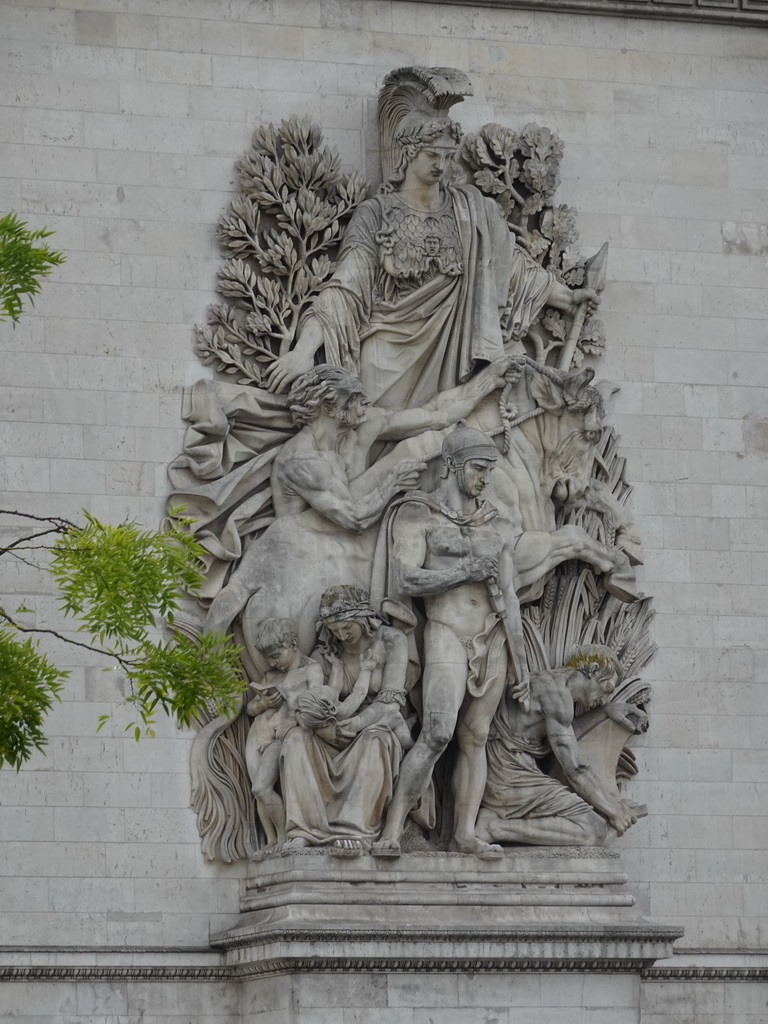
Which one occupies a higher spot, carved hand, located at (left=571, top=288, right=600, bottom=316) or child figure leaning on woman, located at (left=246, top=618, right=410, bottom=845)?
carved hand, located at (left=571, top=288, right=600, bottom=316)

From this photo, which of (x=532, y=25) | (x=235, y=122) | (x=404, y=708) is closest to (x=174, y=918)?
(x=404, y=708)

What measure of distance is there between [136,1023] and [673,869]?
3609 mm

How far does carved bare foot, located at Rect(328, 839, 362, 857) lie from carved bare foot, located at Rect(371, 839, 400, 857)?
0.11m

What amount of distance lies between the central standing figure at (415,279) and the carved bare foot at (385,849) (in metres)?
2.85

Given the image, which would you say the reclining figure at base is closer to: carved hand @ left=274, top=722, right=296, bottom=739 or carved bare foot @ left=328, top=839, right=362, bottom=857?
carved bare foot @ left=328, top=839, right=362, bottom=857

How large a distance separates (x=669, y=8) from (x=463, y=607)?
15.2 ft

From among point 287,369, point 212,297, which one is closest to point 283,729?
point 287,369

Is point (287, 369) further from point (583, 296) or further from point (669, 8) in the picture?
point (669, 8)

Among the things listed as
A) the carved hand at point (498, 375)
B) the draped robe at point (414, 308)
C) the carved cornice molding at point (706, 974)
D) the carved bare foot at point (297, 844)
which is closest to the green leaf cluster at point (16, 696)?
the carved bare foot at point (297, 844)

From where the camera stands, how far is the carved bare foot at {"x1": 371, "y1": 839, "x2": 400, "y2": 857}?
589 inches

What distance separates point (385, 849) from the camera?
1498 cm

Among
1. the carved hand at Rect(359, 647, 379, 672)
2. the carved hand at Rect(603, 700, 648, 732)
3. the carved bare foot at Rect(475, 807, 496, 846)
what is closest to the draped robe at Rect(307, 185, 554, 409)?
the carved hand at Rect(359, 647, 379, 672)

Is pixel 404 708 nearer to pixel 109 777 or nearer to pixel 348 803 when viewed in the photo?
pixel 348 803

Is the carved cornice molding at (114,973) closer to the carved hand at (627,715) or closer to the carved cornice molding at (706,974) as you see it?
the carved cornice molding at (706,974)
